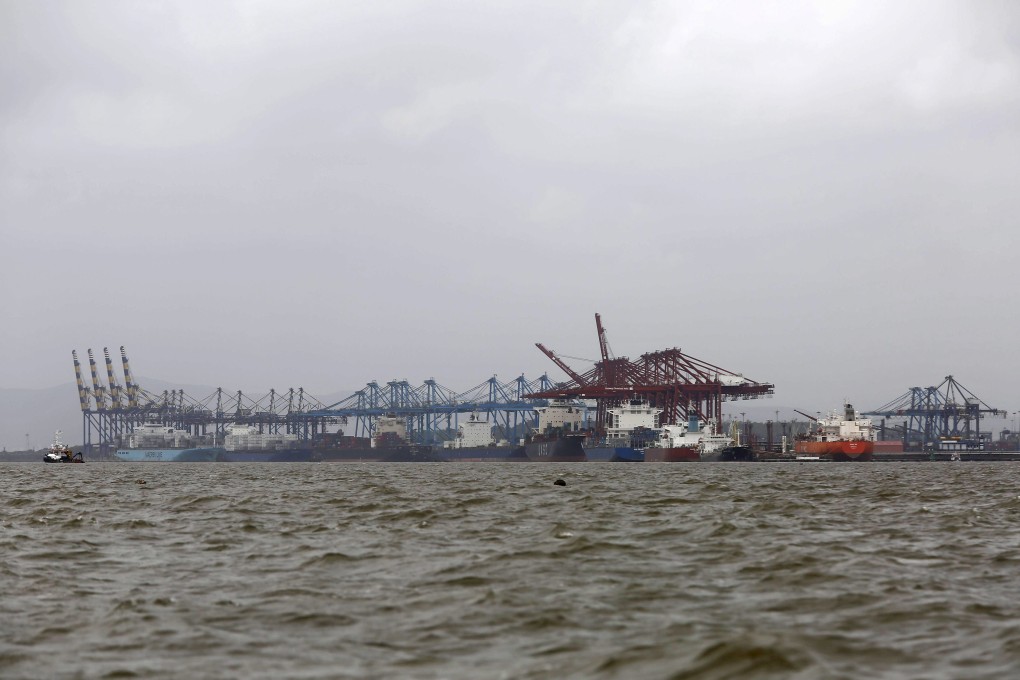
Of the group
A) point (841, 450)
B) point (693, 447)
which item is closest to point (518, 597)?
point (693, 447)

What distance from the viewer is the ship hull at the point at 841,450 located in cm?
17550

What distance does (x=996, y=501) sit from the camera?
4288 cm

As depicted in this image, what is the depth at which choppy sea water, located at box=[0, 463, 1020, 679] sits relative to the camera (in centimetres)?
1260

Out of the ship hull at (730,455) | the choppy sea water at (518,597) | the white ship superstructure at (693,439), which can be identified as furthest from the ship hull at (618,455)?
the choppy sea water at (518,597)

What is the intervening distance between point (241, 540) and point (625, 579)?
12.8 metres

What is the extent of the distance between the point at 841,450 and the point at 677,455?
2905 cm

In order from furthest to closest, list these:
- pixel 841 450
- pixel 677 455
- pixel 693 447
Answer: pixel 693 447, pixel 677 455, pixel 841 450

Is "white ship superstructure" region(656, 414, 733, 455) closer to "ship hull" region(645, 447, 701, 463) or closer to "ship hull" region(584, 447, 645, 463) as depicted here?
"ship hull" region(645, 447, 701, 463)

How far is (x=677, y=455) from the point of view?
586 feet

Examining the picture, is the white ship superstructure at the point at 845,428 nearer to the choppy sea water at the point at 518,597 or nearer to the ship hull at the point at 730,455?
the ship hull at the point at 730,455

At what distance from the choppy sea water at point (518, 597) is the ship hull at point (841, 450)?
148046 mm

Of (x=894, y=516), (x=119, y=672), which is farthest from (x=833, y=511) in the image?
(x=119, y=672)

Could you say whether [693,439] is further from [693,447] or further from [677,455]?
[677,455]

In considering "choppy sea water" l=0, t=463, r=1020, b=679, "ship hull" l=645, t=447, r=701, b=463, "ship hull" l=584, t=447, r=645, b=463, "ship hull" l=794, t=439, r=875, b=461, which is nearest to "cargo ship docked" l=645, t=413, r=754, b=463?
"ship hull" l=645, t=447, r=701, b=463
